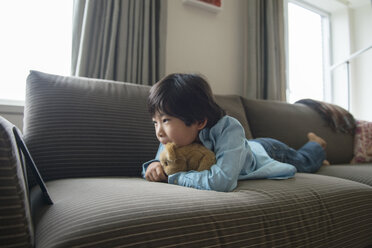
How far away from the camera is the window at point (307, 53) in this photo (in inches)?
129

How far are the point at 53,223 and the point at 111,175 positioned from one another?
0.54 metres

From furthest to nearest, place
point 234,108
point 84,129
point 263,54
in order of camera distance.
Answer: point 263,54 → point 234,108 → point 84,129

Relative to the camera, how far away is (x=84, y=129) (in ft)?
3.38

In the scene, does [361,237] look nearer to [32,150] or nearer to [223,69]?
[32,150]

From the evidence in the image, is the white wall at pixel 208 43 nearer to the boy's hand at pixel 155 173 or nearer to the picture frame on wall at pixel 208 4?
the picture frame on wall at pixel 208 4

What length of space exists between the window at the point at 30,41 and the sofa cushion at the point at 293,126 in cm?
129

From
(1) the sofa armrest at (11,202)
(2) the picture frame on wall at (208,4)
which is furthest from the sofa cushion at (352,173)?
(2) the picture frame on wall at (208,4)

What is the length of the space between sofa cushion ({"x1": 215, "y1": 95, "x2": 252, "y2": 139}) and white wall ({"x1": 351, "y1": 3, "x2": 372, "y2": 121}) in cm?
270

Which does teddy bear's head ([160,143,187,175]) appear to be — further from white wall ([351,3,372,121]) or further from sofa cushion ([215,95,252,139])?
white wall ([351,3,372,121])

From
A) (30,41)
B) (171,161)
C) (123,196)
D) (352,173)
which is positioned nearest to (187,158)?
(171,161)

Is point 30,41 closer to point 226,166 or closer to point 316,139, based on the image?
point 226,166

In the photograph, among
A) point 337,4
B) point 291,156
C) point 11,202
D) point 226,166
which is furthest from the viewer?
point 337,4

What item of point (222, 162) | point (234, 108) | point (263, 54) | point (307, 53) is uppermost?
point (307, 53)

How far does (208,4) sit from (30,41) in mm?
1325
